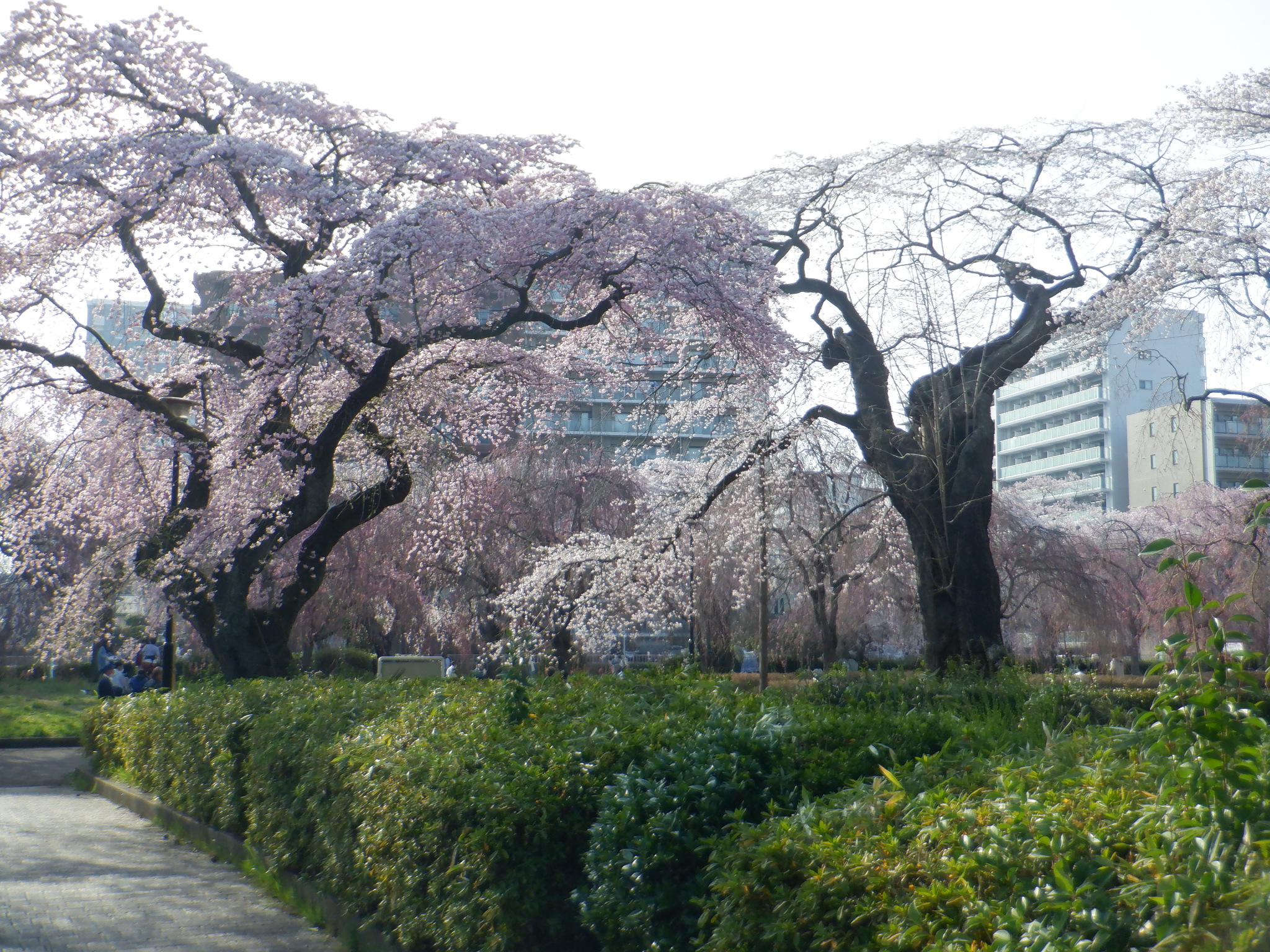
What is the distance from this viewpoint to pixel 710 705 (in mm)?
5676

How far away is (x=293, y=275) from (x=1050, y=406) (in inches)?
3445

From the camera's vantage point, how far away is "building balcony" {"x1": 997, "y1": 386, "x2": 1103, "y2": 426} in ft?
278

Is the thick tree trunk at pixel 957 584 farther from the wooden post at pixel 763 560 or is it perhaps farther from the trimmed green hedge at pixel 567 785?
the trimmed green hedge at pixel 567 785

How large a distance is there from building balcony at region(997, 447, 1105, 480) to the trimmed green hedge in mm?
78405

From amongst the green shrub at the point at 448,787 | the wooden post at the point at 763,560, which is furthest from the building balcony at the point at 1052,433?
the green shrub at the point at 448,787

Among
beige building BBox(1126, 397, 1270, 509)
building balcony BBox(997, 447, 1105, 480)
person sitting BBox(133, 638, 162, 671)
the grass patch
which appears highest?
building balcony BBox(997, 447, 1105, 480)

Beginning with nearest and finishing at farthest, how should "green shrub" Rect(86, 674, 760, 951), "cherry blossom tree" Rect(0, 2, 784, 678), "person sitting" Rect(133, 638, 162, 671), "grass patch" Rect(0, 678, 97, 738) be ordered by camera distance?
"green shrub" Rect(86, 674, 760, 951) → "cherry blossom tree" Rect(0, 2, 784, 678) → "grass patch" Rect(0, 678, 97, 738) → "person sitting" Rect(133, 638, 162, 671)

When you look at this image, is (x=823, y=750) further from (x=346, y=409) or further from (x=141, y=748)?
(x=141, y=748)

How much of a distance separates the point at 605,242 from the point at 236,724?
20.8ft

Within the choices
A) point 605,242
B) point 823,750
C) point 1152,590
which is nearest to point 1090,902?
point 823,750

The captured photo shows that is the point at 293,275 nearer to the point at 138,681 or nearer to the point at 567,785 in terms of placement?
the point at 567,785

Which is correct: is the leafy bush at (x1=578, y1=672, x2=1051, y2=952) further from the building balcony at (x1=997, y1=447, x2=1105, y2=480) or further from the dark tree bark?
the building balcony at (x1=997, y1=447, x2=1105, y2=480)

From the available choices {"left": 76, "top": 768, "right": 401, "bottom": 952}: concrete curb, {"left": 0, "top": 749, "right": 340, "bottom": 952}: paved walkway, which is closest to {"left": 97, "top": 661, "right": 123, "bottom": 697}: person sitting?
{"left": 76, "top": 768, "right": 401, "bottom": 952}: concrete curb

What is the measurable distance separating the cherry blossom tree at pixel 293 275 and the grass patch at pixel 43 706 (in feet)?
17.9
